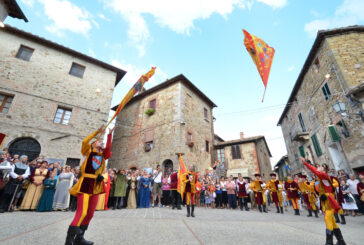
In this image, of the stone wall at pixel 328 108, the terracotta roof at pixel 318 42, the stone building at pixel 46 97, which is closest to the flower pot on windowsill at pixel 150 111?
the stone building at pixel 46 97

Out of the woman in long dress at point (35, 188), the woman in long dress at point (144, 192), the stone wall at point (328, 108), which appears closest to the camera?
the woman in long dress at point (35, 188)

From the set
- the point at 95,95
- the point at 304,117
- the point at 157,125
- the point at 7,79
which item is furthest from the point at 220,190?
the point at 7,79

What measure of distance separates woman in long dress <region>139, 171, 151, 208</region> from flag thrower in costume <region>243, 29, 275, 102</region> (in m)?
7.13

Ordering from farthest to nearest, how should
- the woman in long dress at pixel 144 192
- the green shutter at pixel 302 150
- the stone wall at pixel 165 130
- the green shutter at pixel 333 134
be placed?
1. the green shutter at pixel 302 150
2. the stone wall at pixel 165 130
3. the green shutter at pixel 333 134
4. the woman in long dress at pixel 144 192

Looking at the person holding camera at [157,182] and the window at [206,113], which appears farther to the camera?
the window at [206,113]

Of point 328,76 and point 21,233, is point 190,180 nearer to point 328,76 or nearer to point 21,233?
point 21,233

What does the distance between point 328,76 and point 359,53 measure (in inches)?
79.1

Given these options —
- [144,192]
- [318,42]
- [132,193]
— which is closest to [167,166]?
[144,192]

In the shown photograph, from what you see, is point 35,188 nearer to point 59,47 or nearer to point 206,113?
point 59,47

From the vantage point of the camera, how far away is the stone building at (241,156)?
59.5 ft

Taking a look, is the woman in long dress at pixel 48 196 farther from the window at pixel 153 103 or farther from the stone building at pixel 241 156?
the stone building at pixel 241 156

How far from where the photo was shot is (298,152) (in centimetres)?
1755

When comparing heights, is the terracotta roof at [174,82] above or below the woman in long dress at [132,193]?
above

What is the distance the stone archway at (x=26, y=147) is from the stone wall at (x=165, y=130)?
726 centimetres
